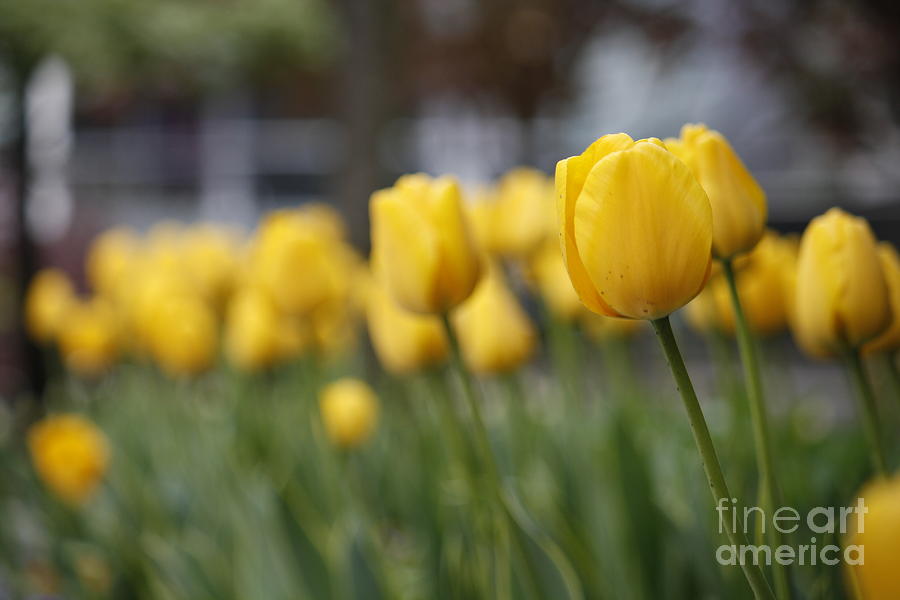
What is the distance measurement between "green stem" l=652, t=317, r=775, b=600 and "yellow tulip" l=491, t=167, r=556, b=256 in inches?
36.7

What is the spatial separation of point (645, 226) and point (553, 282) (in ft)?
3.16

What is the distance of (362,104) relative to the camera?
10.4ft

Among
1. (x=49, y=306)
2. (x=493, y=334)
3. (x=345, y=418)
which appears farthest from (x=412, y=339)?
(x=49, y=306)

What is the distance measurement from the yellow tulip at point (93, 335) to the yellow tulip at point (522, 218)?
1.43 meters

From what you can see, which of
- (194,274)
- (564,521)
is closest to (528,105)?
(194,274)

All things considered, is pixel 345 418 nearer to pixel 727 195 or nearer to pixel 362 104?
pixel 727 195

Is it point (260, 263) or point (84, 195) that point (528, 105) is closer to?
point (260, 263)

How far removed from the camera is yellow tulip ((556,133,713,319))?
1.72ft

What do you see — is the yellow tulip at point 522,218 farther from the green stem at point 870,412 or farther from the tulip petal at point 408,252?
the green stem at point 870,412

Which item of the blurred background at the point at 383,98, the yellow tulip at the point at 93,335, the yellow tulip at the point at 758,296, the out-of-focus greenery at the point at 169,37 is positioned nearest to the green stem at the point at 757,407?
the yellow tulip at the point at 758,296

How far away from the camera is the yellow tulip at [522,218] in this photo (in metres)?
1.46

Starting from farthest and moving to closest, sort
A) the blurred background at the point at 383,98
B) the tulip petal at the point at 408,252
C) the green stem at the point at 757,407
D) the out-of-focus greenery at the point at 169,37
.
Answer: the out-of-focus greenery at the point at 169,37, the blurred background at the point at 383,98, the tulip petal at the point at 408,252, the green stem at the point at 757,407

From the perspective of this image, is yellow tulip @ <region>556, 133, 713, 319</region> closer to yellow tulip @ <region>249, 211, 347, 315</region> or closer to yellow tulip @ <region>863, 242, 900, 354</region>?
yellow tulip @ <region>863, 242, 900, 354</region>

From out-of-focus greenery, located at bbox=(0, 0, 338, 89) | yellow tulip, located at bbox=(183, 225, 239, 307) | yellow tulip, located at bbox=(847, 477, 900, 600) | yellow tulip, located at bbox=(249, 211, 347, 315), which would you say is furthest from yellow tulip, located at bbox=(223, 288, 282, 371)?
out-of-focus greenery, located at bbox=(0, 0, 338, 89)
